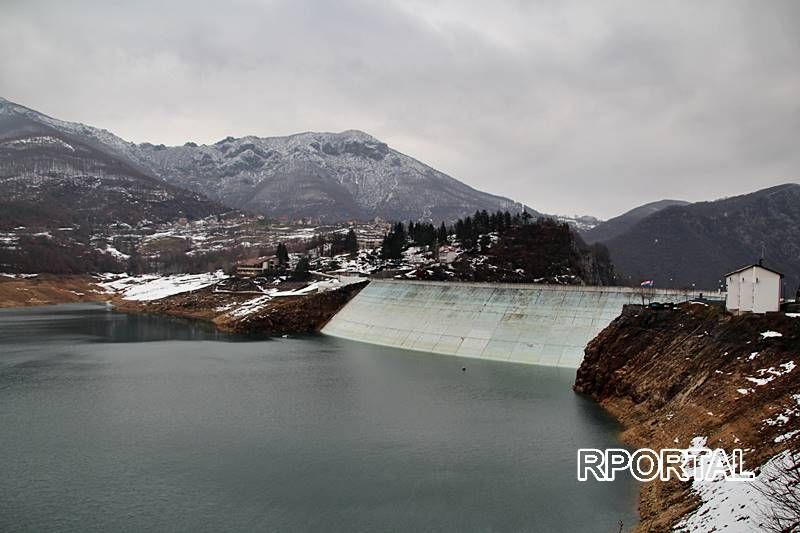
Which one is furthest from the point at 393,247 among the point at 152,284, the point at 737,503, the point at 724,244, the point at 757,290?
the point at 724,244

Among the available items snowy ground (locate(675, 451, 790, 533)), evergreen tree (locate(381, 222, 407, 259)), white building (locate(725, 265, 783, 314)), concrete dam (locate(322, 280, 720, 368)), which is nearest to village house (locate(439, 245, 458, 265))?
evergreen tree (locate(381, 222, 407, 259))

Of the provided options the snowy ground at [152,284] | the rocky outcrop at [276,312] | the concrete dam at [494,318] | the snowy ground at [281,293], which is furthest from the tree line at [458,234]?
the snowy ground at [152,284]

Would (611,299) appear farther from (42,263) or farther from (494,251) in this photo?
(42,263)

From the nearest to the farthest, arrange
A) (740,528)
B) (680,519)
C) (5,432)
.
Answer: (740,528) < (680,519) < (5,432)

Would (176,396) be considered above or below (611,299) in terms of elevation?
below

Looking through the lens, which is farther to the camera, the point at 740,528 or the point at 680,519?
the point at 680,519

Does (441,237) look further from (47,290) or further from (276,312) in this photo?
(47,290)

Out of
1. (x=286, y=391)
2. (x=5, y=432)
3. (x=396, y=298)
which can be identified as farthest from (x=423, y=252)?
(x=5, y=432)
